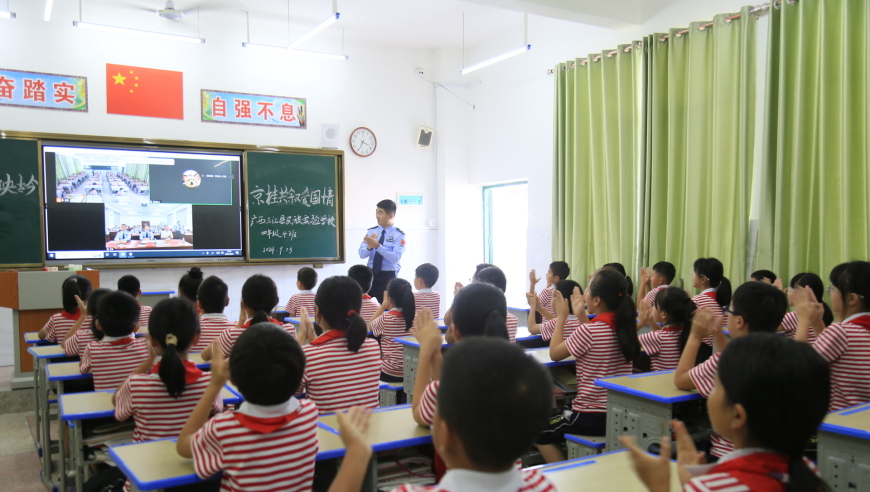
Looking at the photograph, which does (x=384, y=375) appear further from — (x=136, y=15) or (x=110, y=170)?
(x=136, y=15)

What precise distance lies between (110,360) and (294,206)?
4.64 metres

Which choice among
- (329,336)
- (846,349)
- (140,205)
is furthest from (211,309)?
(140,205)

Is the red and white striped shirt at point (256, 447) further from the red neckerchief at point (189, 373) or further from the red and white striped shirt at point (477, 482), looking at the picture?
the red and white striped shirt at point (477, 482)

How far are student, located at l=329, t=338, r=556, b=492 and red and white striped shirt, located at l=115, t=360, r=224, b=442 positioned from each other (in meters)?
1.27

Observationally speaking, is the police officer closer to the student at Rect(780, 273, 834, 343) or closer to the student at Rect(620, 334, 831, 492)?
the student at Rect(780, 273, 834, 343)

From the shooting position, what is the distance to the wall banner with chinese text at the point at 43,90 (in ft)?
19.2

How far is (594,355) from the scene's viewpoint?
278 cm

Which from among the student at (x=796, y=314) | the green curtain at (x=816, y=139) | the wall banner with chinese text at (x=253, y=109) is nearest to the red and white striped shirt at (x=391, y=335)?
the student at (x=796, y=314)

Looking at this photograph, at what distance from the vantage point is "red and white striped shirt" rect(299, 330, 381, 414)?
7.41ft

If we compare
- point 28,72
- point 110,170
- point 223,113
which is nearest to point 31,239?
point 110,170

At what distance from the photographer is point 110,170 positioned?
627 centimetres

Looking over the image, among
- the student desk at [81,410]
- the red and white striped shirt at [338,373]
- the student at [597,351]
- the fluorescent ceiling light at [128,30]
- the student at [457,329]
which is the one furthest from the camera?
the fluorescent ceiling light at [128,30]

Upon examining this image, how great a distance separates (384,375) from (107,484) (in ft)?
6.62

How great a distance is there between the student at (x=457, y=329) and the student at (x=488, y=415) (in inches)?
29.8
